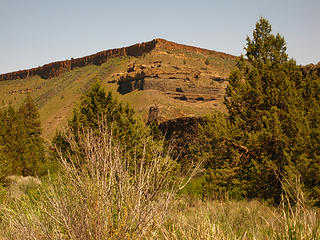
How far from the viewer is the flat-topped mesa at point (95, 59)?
91812mm

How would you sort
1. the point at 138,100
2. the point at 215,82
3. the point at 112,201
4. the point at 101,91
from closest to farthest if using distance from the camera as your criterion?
the point at 112,201 < the point at 101,91 < the point at 138,100 < the point at 215,82

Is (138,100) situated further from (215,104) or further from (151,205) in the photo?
(151,205)

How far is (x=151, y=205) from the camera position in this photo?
331cm

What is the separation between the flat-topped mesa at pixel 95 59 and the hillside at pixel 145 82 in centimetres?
31

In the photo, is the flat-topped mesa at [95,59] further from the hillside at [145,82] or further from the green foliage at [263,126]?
the green foliage at [263,126]

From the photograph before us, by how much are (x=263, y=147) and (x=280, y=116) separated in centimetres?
139

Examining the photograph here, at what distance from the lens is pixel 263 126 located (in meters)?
10.6

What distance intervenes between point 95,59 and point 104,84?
3340 cm

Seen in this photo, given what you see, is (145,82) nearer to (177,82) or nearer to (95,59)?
(177,82)

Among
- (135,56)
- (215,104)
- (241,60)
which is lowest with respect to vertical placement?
(215,104)

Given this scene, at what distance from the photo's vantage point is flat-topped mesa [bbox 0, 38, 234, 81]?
91.8m

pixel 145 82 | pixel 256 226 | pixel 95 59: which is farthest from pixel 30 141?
pixel 95 59

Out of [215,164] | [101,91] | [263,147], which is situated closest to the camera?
[263,147]

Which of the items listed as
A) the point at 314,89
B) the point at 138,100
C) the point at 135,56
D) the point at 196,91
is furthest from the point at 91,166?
the point at 135,56
